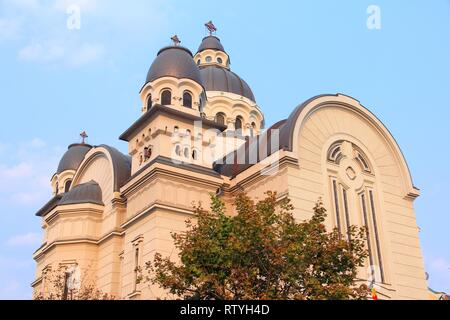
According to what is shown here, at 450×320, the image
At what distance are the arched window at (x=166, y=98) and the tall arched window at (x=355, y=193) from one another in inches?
305

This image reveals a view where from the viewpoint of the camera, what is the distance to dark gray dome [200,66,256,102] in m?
38.3

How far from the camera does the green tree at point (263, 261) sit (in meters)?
13.4

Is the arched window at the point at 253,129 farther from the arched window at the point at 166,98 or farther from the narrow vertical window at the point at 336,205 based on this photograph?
the narrow vertical window at the point at 336,205

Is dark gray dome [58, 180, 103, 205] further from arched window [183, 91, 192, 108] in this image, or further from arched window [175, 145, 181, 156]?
arched window [183, 91, 192, 108]

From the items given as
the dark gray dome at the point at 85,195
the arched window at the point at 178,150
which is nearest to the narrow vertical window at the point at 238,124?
the dark gray dome at the point at 85,195

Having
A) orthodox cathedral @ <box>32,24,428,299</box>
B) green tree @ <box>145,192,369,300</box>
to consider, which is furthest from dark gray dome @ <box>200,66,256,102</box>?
green tree @ <box>145,192,369,300</box>

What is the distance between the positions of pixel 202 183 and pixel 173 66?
620cm

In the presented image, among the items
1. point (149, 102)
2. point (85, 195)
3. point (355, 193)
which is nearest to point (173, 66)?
point (149, 102)

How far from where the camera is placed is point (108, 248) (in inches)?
1003

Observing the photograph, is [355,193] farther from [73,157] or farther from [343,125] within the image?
[73,157]

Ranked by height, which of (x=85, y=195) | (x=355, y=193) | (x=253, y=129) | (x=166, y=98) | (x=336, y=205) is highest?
(x=253, y=129)

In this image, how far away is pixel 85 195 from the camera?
27.1 metres
